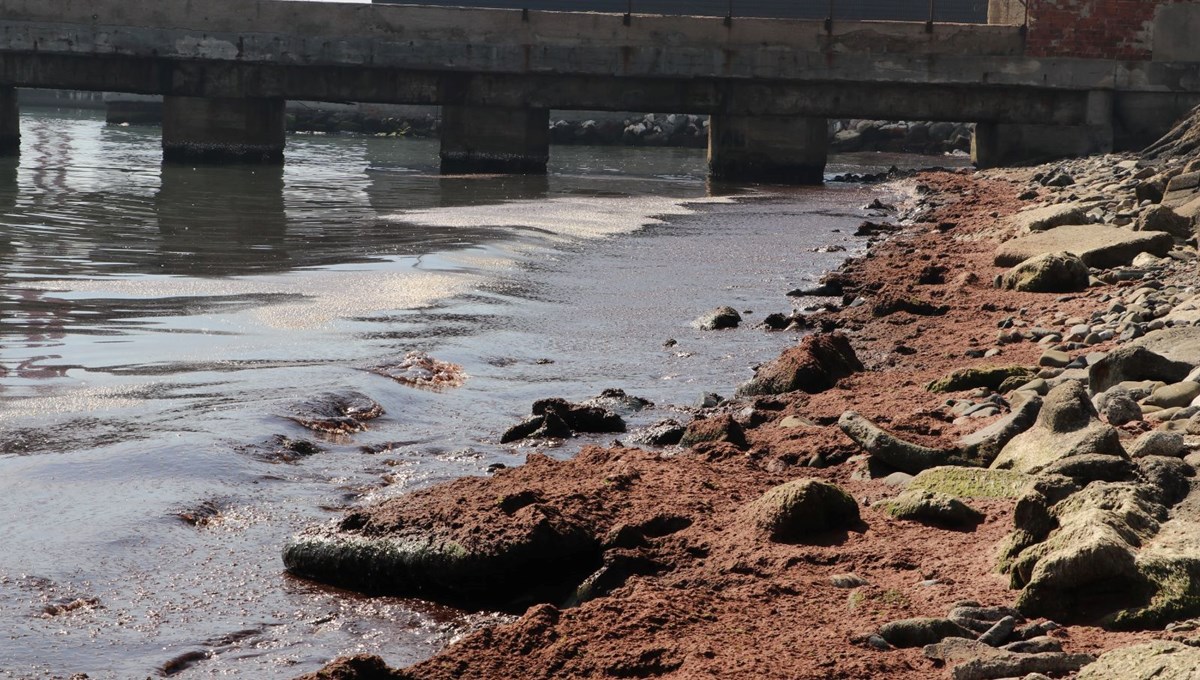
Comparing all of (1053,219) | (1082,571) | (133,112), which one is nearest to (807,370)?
(1082,571)

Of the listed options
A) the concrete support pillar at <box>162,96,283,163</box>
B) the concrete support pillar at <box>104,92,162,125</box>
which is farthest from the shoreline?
the concrete support pillar at <box>104,92,162,125</box>

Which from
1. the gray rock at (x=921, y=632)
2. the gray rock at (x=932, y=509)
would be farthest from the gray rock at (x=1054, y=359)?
the gray rock at (x=921, y=632)

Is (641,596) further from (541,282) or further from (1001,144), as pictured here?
(1001,144)

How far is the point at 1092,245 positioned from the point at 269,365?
24.6ft

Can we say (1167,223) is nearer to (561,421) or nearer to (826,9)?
(561,421)

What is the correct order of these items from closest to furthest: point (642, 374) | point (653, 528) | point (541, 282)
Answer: point (653, 528)
point (642, 374)
point (541, 282)

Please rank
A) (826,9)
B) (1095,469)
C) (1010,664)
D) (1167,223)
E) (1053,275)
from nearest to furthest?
(1010,664) < (1095,469) < (1053,275) < (1167,223) < (826,9)

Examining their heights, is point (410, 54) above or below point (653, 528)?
above

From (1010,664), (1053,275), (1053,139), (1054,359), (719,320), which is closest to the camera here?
(1010,664)

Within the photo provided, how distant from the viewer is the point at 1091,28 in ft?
103

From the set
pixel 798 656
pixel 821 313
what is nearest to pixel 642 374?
pixel 821 313

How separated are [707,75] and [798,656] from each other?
28057mm

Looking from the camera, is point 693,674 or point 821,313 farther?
point 821,313

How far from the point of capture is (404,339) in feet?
35.4
